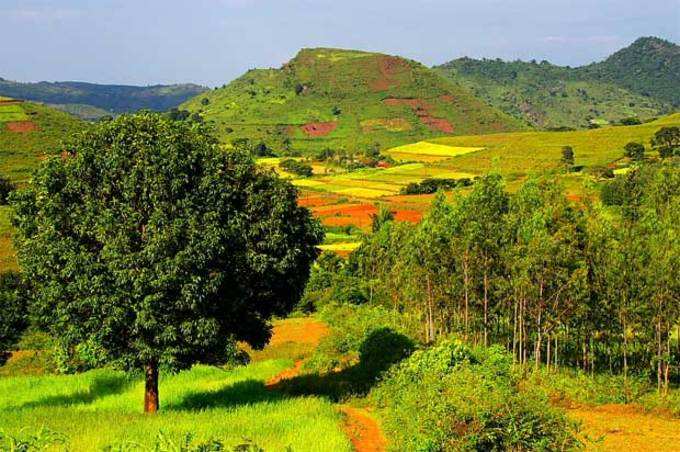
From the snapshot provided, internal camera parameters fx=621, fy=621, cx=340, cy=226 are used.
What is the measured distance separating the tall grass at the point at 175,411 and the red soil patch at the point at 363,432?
0.70 m

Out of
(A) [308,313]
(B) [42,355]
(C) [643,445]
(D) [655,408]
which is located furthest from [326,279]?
(C) [643,445]

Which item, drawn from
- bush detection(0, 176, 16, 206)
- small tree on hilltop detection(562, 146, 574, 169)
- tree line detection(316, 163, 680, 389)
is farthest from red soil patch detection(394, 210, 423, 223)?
bush detection(0, 176, 16, 206)

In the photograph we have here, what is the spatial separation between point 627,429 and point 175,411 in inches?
741

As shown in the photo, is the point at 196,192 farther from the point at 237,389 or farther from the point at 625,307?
the point at 625,307

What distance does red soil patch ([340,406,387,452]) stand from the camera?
20.7 metres

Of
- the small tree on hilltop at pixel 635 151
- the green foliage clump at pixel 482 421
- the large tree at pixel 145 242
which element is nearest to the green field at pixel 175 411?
the large tree at pixel 145 242

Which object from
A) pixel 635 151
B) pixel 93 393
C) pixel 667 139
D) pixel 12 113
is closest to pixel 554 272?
pixel 93 393

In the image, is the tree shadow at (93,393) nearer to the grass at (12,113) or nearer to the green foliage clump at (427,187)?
the green foliage clump at (427,187)

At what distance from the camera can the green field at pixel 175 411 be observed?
19.0 meters

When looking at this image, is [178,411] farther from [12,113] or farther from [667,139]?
[12,113]

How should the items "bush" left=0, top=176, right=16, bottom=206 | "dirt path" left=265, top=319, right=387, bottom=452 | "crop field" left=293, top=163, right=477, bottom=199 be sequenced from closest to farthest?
"dirt path" left=265, top=319, right=387, bottom=452 → "bush" left=0, top=176, right=16, bottom=206 → "crop field" left=293, top=163, right=477, bottom=199

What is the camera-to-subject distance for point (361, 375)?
103 ft

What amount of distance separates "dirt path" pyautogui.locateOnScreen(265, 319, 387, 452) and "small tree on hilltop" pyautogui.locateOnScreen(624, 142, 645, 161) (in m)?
113

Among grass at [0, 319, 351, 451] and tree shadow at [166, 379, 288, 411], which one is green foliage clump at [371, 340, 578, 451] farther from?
tree shadow at [166, 379, 288, 411]
